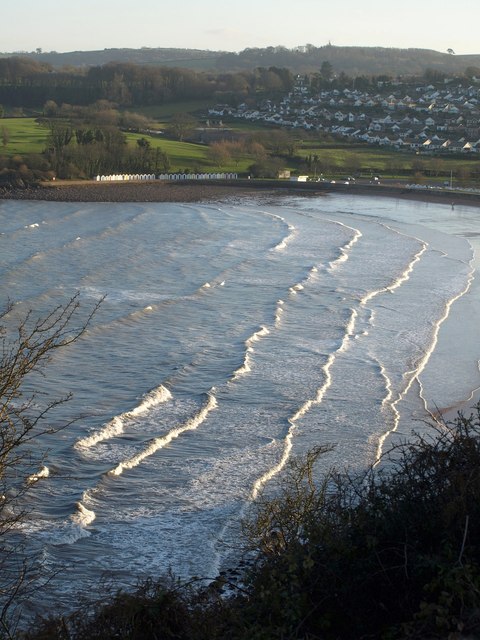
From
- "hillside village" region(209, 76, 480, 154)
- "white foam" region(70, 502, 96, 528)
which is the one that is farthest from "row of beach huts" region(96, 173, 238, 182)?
"white foam" region(70, 502, 96, 528)

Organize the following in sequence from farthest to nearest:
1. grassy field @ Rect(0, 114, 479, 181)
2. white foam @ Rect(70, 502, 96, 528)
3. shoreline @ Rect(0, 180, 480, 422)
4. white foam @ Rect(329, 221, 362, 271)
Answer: grassy field @ Rect(0, 114, 479, 181) < shoreline @ Rect(0, 180, 480, 422) < white foam @ Rect(329, 221, 362, 271) < white foam @ Rect(70, 502, 96, 528)

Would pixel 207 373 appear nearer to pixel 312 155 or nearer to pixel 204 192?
pixel 204 192

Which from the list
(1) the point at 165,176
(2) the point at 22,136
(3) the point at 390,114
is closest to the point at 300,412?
(1) the point at 165,176

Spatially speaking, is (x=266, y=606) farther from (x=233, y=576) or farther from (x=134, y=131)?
(x=134, y=131)

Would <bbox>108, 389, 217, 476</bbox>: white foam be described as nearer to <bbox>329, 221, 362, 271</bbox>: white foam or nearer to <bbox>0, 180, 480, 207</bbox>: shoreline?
<bbox>329, 221, 362, 271</bbox>: white foam

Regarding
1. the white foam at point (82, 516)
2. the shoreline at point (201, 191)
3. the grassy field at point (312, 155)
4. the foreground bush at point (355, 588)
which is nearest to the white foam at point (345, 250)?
the shoreline at point (201, 191)

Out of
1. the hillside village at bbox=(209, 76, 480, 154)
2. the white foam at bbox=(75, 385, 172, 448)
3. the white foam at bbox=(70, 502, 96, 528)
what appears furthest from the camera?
the hillside village at bbox=(209, 76, 480, 154)

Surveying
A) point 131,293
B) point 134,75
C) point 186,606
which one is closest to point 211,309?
point 131,293
